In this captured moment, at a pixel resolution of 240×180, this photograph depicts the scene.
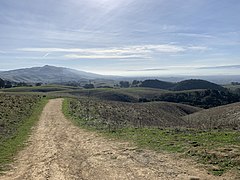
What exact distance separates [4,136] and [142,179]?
Result: 14044 millimetres

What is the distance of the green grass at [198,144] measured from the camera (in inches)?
417

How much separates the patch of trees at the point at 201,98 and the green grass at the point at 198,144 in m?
112

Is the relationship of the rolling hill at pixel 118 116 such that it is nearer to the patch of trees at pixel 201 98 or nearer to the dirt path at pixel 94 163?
the dirt path at pixel 94 163

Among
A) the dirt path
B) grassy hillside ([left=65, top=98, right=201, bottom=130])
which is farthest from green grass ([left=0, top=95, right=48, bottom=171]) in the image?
grassy hillside ([left=65, top=98, right=201, bottom=130])

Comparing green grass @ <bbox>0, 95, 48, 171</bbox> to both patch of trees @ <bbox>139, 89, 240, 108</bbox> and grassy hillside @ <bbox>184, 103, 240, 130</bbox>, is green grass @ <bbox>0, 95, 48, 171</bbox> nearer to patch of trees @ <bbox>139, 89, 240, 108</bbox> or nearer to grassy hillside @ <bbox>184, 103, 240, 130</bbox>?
grassy hillside @ <bbox>184, 103, 240, 130</bbox>

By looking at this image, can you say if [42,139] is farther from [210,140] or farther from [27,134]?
[210,140]

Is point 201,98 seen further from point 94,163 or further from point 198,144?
point 94,163

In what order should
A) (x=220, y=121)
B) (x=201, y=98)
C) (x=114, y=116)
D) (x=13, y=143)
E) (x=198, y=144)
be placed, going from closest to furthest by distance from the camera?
(x=198, y=144), (x=13, y=143), (x=220, y=121), (x=114, y=116), (x=201, y=98)

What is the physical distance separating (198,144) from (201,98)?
423 feet

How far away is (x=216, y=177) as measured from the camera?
9.29 metres

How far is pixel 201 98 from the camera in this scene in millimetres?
137250

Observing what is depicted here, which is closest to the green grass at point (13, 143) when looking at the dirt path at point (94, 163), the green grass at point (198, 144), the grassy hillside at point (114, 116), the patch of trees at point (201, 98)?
the dirt path at point (94, 163)

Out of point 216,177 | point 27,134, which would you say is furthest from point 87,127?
point 216,177

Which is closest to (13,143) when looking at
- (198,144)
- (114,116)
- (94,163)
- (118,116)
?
(94,163)
